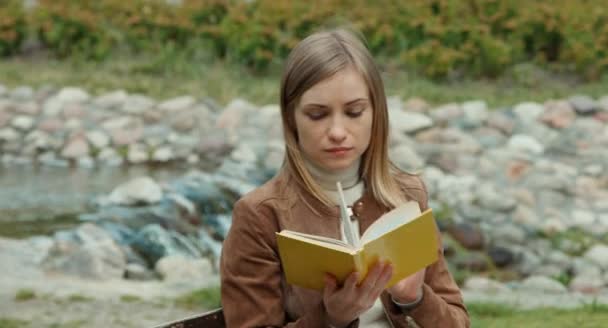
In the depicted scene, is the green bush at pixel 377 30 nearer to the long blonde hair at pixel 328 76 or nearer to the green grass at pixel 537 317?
the green grass at pixel 537 317

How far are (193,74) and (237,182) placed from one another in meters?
2.93

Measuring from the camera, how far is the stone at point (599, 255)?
6.86 metres

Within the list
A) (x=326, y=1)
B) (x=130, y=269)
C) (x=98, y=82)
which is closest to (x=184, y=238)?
(x=130, y=269)

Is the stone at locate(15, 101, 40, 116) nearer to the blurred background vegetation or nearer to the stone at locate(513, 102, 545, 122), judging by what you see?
the blurred background vegetation

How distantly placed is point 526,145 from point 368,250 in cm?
610

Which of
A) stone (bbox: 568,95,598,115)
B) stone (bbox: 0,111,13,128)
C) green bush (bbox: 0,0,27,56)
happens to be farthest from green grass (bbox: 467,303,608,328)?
green bush (bbox: 0,0,27,56)

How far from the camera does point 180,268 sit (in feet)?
20.9

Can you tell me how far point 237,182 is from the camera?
761 centimetres

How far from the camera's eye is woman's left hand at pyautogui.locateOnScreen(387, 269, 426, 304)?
2.67 meters

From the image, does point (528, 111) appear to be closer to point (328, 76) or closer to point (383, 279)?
point (328, 76)

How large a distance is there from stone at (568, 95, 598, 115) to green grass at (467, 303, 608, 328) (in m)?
3.88

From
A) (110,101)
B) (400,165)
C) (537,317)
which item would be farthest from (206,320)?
(110,101)

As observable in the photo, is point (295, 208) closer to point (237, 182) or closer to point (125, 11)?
point (237, 182)

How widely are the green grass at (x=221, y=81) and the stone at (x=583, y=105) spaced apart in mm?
478
